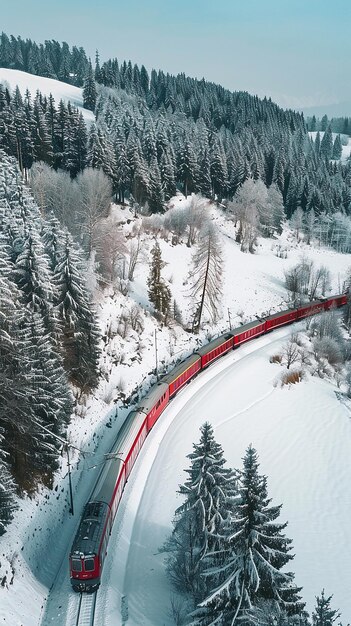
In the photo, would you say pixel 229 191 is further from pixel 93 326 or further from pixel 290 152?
pixel 93 326

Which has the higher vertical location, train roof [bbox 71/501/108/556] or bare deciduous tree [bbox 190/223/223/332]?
bare deciduous tree [bbox 190/223/223/332]

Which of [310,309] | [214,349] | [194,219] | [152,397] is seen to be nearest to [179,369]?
[152,397]

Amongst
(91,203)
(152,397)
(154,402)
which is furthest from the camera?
(91,203)

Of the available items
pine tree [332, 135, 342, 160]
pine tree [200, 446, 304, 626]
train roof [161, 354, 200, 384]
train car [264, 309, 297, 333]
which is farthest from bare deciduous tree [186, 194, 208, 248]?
pine tree [332, 135, 342, 160]

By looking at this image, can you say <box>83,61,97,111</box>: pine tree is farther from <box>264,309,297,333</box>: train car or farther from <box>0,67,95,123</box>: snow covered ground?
<box>264,309,297,333</box>: train car

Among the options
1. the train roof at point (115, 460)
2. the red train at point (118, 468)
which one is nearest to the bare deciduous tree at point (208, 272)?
the red train at point (118, 468)

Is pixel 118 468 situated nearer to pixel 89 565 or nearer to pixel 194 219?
pixel 89 565
